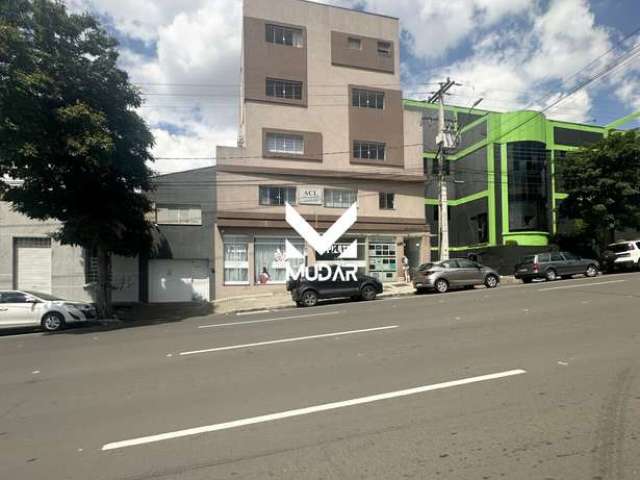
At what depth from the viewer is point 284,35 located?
81.7 feet

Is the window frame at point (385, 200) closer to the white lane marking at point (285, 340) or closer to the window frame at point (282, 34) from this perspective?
the window frame at point (282, 34)

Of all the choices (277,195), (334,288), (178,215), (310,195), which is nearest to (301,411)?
Result: (334,288)

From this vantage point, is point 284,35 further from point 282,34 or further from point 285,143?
point 285,143

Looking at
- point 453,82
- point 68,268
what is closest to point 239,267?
point 68,268

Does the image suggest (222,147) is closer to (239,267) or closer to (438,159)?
(239,267)

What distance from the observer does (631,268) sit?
2389cm

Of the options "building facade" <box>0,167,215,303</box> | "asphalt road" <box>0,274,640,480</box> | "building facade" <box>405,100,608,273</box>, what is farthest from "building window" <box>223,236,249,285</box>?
"building facade" <box>405,100,608,273</box>

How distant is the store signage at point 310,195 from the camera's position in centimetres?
2388

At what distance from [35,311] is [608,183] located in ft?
93.1

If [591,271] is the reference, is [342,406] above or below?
below

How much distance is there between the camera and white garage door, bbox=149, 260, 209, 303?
21.4 metres

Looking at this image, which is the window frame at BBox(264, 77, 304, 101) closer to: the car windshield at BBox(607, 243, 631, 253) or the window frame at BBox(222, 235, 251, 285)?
the window frame at BBox(222, 235, 251, 285)

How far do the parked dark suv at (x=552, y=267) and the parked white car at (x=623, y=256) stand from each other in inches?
87.2

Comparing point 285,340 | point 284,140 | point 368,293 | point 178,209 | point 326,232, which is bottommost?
point 285,340
